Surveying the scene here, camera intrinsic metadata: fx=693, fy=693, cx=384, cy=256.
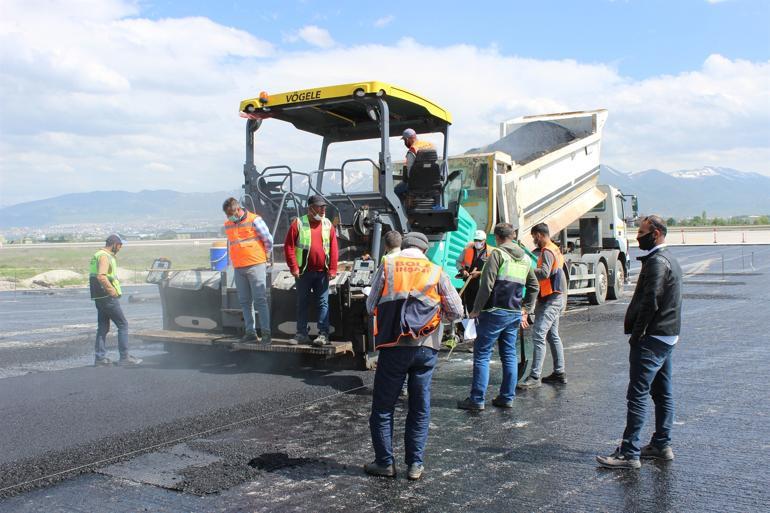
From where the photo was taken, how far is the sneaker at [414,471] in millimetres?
4324

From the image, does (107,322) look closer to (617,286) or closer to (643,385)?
(643,385)

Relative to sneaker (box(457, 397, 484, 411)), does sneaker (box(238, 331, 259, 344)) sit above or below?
above

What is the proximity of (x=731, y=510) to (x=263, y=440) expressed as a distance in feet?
10.1

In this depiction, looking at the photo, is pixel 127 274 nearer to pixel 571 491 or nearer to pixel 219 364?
pixel 219 364

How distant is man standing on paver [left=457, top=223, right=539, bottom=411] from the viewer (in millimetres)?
5969

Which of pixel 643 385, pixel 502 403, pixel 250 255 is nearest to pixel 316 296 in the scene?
pixel 250 255

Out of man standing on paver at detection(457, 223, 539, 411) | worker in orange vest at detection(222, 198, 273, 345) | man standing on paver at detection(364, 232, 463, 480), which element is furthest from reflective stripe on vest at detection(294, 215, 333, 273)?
man standing on paver at detection(364, 232, 463, 480)

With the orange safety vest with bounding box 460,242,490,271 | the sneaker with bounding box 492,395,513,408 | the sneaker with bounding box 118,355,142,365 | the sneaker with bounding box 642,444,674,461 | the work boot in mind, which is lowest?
the sneaker with bounding box 642,444,674,461

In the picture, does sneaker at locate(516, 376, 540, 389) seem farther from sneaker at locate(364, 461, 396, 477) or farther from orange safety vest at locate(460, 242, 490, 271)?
sneaker at locate(364, 461, 396, 477)

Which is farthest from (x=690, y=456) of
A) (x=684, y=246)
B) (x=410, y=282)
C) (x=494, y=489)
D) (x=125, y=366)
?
(x=684, y=246)

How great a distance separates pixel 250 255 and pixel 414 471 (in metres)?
3.59

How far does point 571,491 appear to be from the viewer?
4094mm

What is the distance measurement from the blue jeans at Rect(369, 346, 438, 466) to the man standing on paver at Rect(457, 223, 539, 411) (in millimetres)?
1556

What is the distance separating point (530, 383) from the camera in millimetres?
6781
